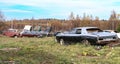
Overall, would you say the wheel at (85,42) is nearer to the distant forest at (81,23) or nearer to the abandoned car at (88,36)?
the abandoned car at (88,36)

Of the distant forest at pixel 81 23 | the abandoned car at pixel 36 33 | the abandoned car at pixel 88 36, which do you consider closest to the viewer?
the abandoned car at pixel 88 36

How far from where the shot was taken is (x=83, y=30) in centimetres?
2305

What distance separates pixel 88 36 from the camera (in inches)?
875

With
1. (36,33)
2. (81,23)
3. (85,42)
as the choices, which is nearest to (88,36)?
(85,42)

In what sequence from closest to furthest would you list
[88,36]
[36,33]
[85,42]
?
[88,36], [85,42], [36,33]

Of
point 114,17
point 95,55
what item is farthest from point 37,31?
point 95,55

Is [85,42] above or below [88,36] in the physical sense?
below

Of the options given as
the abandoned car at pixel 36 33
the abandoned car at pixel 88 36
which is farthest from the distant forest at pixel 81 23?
the abandoned car at pixel 88 36

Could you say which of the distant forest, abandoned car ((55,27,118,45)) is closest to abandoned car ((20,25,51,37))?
the distant forest

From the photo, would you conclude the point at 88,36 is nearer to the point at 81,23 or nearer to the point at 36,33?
the point at 36,33

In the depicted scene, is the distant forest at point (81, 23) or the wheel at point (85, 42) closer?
the wheel at point (85, 42)

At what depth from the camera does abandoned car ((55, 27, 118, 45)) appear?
2173 cm

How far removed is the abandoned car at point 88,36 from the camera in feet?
71.3

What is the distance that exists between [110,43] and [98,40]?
98 centimetres
